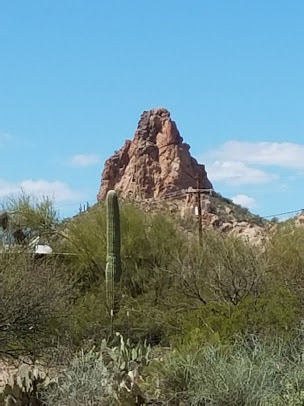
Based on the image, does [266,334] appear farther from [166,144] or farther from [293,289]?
[166,144]

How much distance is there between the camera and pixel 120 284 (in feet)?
91.2

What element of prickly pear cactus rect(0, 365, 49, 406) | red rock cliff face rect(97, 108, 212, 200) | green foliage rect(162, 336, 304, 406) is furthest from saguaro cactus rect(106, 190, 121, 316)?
red rock cliff face rect(97, 108, 212, 200)

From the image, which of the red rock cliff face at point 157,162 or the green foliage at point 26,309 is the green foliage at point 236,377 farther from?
the red rock cliff face at point 157,162

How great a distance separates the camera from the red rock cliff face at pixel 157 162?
63309 mm

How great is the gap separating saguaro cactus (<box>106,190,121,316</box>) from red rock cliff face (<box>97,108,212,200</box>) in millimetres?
35090

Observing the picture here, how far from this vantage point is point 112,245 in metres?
27.1

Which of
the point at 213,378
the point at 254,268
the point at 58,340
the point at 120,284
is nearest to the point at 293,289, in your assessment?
the point at 254,268

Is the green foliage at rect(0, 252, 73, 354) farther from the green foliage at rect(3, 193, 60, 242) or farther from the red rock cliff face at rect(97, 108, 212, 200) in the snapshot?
the red rock cliff face at rect(97, 108, 212, 200)

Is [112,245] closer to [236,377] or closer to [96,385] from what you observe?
[96,385]

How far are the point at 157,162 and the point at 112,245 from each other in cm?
3804

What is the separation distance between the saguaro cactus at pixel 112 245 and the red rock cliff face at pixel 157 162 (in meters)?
35.1

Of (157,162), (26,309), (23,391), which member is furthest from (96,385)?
(157,162)

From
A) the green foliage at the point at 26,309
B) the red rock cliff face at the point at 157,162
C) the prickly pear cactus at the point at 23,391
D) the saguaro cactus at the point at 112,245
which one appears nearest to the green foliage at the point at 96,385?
the prickly pear cactus at the point at 23,391

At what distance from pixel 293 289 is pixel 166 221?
534 inches
